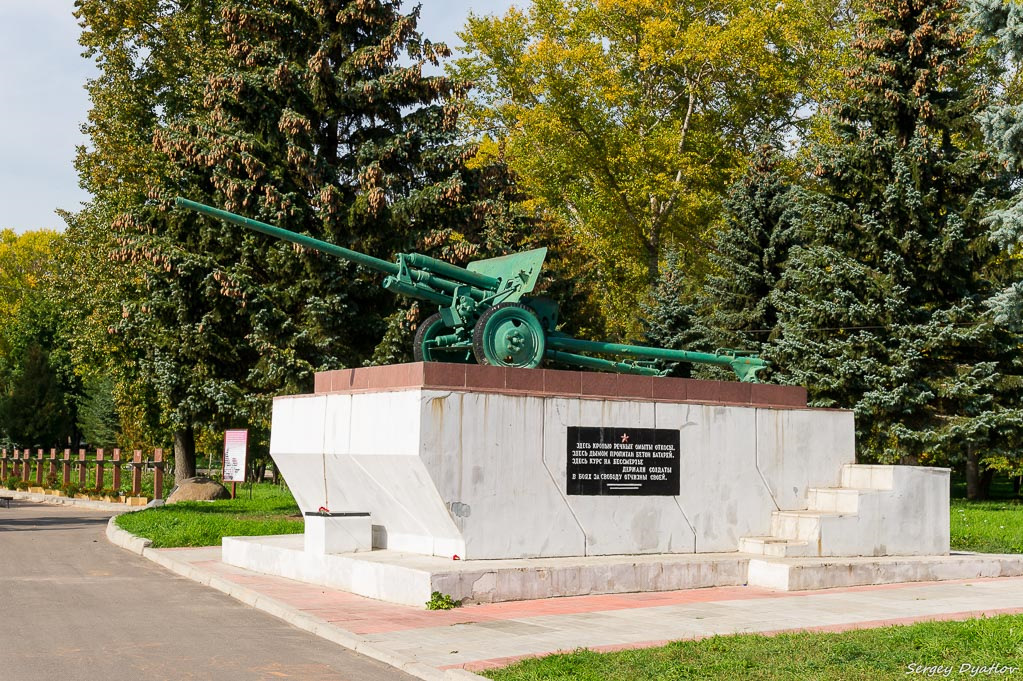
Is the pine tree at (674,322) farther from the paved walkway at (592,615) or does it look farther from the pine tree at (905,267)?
the paved walkway at (592,615)

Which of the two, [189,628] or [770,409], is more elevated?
[770,409]

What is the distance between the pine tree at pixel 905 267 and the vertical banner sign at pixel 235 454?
12.8 metres

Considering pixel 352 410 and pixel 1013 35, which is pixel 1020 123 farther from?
pixel 352 410

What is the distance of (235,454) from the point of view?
82.8 ft

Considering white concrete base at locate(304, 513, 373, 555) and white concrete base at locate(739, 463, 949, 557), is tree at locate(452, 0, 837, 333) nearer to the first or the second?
white concrete base at locate(739, 463, 949, 557)

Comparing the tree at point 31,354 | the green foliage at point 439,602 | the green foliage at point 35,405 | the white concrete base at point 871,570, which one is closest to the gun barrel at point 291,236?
the green foliage at point 439,602

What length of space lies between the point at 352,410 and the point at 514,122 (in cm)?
2929

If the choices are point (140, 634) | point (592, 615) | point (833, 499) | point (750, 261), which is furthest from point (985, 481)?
point (140, 634)

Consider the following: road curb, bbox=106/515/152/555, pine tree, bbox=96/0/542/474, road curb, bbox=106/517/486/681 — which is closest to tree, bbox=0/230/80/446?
pine tree, bbox=96/0/542/474

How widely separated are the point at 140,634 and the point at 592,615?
14.1 feet

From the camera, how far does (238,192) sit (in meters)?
24.2

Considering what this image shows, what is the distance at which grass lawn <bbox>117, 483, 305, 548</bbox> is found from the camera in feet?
60.7

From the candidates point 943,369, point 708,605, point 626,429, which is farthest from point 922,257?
point 708,605

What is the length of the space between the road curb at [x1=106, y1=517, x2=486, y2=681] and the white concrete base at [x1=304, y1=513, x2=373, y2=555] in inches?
41.1
